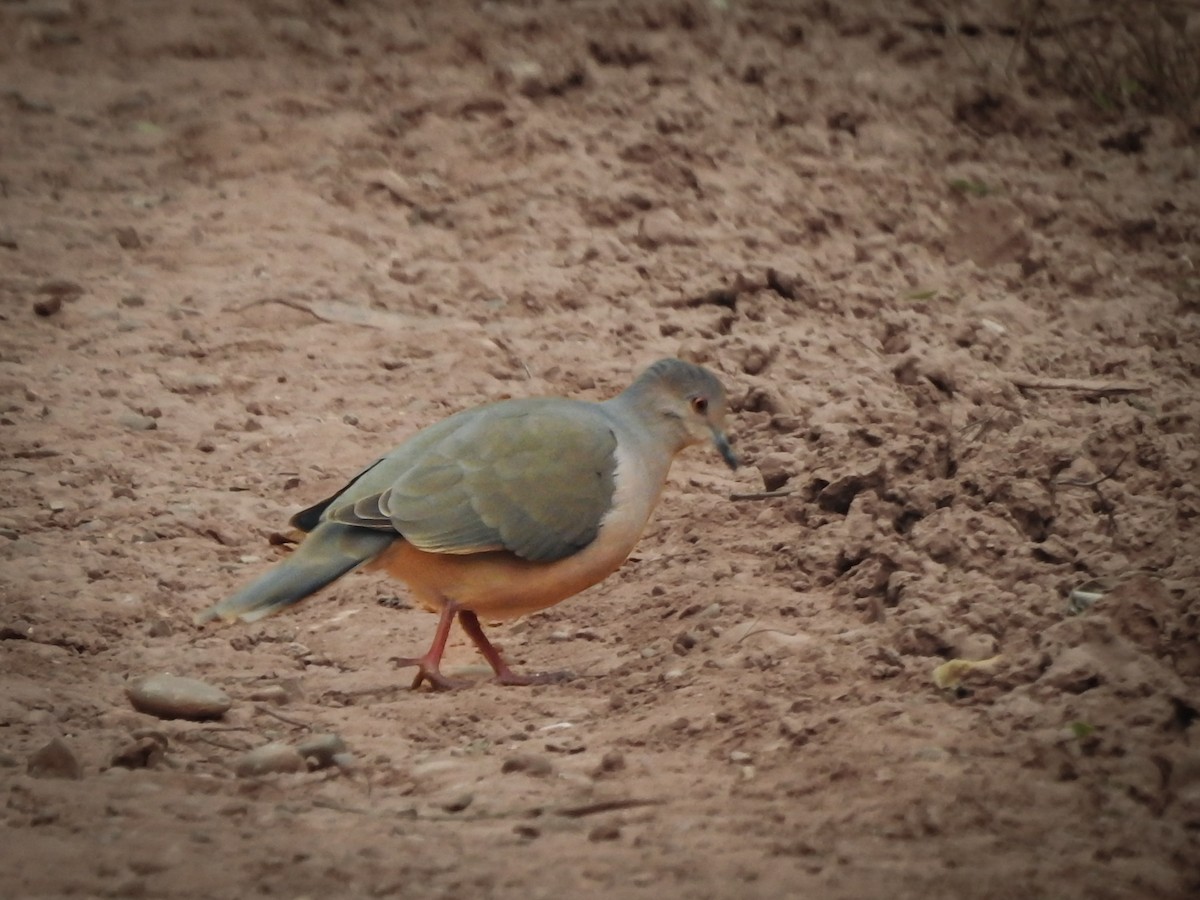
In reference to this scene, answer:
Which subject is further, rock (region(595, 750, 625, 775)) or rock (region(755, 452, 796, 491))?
rock (region(755, 452, 796, 491))

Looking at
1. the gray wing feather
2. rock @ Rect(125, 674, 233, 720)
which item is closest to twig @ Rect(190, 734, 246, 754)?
rock @ Rect(125, 674, 233, 720)

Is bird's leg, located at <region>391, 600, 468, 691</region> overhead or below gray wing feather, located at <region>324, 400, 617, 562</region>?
below

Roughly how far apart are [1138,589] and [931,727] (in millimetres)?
688

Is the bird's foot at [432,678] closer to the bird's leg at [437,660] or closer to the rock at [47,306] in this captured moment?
the bird's leg at [437,660]

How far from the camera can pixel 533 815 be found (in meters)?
4.07

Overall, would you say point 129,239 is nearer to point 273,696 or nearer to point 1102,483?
point 273,696

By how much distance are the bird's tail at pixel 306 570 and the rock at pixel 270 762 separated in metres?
0.76

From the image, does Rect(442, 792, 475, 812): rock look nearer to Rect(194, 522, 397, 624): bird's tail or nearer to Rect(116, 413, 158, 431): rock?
Rect(194, 522, 397, 624): bird's tail

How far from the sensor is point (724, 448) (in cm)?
606

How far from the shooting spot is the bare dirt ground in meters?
3.86

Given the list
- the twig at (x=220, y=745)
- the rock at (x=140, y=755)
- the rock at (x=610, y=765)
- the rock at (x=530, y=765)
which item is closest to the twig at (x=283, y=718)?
the twig at (x=220, y=745)

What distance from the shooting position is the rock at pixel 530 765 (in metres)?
4.41

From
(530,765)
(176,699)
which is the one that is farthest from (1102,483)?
(176,699)

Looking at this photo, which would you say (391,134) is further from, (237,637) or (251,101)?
(237,637)
